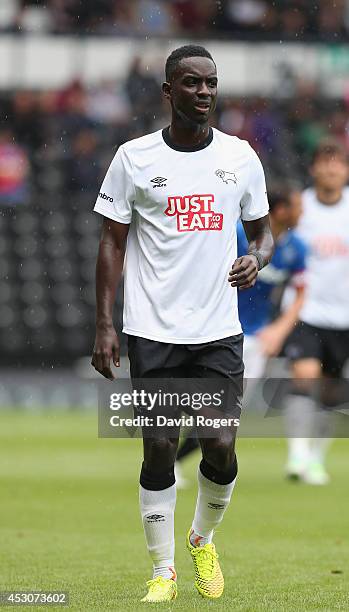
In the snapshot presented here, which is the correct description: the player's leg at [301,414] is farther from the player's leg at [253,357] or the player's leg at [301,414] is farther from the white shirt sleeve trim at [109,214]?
the white shirt sleeve trim at [109,214]

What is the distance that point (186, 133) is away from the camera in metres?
6.24

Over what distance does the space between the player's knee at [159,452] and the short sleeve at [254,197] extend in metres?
1.06

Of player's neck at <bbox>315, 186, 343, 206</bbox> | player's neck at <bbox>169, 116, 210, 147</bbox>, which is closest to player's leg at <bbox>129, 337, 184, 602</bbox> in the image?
player's neck at <bbox>169, 116, 210, 147</bbox>

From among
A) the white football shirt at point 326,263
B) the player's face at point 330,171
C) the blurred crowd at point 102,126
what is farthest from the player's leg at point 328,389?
the blurred crowd at point 102,126

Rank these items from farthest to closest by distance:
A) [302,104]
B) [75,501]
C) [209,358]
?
[302,104] < [75,501] < [209,358]

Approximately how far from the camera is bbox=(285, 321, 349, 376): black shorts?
11852mm

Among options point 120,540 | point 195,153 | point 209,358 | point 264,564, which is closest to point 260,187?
point 195,153

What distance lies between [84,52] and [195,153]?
18.3 m

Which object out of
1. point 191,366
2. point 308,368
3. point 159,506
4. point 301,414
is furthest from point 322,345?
point 159,506

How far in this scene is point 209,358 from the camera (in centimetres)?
621

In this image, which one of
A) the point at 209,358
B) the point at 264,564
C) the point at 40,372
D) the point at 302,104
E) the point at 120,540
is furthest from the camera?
the point at 302,104

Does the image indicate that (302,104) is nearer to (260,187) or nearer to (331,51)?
(331,51)

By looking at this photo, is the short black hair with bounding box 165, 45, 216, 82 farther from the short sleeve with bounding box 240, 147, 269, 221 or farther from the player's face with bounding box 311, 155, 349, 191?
the player's face with bounding box 311, 155, 349, 191

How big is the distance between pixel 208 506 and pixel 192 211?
1.32 meters
